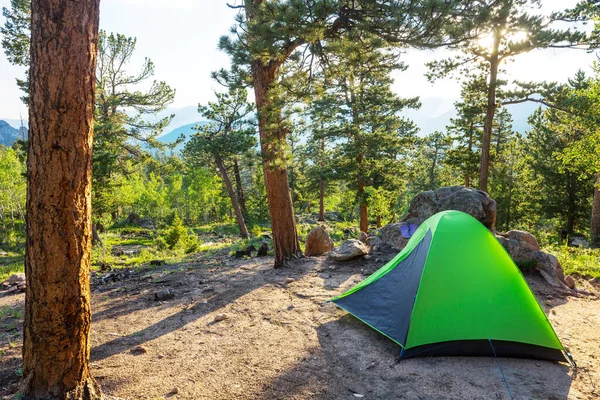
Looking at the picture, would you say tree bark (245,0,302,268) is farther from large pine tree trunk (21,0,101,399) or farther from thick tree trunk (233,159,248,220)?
thick tree trunk (233,159,248,220)

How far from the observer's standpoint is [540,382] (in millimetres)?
3572

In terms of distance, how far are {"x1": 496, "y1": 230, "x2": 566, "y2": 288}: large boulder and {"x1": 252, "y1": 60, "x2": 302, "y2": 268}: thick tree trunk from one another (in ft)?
17.3

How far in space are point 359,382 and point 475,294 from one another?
1905 millimetres

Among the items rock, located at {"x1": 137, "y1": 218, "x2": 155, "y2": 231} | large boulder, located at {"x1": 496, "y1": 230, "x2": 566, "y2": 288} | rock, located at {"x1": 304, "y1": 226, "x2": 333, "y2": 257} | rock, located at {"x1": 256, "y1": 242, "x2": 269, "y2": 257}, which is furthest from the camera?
rock, located at {"x1": 137, "y1": 218, "x2": 155, "y2": 231}

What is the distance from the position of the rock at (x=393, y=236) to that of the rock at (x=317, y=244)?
1682mm

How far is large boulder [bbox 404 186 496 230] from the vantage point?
9.35m

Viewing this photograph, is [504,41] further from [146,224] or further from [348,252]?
[146,224]

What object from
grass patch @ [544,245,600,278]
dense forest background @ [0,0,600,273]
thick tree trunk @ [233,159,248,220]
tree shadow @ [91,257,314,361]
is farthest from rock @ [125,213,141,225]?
grass patch @ [544,245,600,278]

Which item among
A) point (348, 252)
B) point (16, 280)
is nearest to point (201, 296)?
point (348, 252)

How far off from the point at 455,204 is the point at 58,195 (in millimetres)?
9576

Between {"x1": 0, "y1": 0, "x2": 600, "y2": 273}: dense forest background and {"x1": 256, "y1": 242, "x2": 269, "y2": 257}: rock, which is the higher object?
{"x1": 0, "y1": 0, "x2": 600, "y2": 273}: dense forest background

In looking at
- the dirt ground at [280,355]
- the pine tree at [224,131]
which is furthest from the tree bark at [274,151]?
the pine tree at [224,131]

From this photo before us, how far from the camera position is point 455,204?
31.8ft

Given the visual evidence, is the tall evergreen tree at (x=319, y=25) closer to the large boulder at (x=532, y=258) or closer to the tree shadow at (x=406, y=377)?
the tree shadow at (x=406, y=377)
